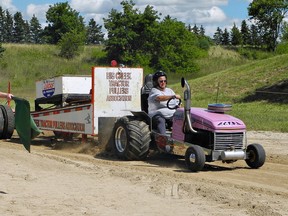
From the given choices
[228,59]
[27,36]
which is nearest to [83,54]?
[228,59]

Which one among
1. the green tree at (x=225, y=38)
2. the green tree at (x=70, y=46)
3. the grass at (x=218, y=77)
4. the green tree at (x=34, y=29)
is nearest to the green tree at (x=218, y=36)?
the green tree at (x=225, y=38)

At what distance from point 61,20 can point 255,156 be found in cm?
8251

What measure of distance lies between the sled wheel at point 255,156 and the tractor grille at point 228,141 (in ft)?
0.80

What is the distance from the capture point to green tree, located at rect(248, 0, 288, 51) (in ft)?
278

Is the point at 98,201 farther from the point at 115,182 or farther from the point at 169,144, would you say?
the point at 169,144

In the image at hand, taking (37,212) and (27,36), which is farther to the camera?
(27,36)

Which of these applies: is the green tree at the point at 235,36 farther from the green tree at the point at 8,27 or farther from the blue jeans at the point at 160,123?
the blue jeans at the point at 160,123

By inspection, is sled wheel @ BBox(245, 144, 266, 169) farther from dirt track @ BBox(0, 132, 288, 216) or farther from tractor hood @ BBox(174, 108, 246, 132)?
tractor hood @ BBox(174, 108, 246, 132)

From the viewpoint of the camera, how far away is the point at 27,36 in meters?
120

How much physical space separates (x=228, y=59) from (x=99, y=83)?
58489mm

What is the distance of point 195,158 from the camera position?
9.97 m

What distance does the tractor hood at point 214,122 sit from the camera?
10102mm

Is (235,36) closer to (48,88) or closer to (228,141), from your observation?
(48,88)

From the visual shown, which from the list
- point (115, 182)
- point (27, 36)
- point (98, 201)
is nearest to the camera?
point (98, 201)
